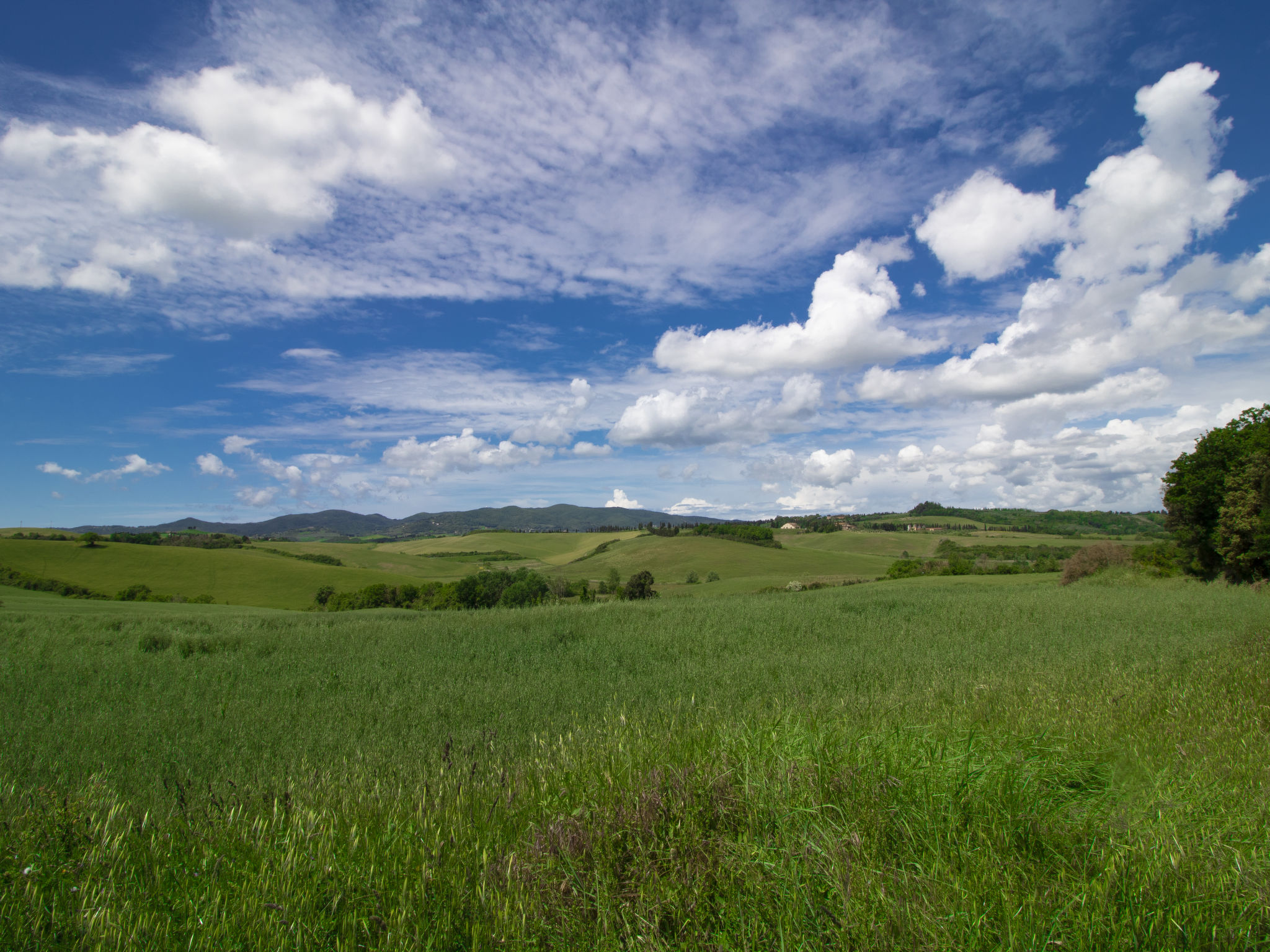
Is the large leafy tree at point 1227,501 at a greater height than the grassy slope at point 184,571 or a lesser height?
greater

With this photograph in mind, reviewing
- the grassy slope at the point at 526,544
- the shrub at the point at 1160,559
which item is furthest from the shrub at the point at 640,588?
the grassy slope at the point at 526,544

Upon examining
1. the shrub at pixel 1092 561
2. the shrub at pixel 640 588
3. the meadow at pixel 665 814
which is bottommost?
the shrub at pixel 640 588

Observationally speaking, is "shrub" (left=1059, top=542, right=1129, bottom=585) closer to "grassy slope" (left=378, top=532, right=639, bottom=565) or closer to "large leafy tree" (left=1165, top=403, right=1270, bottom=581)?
"large leafy tree" (left=1165, top=403, right=1270, bottom=581)

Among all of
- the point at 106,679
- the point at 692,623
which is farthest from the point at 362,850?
the point at 692,623

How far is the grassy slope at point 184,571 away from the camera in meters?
61.5

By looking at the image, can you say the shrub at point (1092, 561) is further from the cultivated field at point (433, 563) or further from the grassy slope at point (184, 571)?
the grassy slope at point (184, 571)

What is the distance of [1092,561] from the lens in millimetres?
39094

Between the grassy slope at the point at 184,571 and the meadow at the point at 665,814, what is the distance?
63.0 m

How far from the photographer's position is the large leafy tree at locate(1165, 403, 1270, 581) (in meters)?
26.6

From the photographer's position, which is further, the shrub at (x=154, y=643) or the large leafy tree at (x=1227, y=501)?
the large leafy tree at (x=1227, y=501)

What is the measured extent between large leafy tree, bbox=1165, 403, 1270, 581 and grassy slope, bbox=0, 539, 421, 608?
72930 mm

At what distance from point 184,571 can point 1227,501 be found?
92753 mm

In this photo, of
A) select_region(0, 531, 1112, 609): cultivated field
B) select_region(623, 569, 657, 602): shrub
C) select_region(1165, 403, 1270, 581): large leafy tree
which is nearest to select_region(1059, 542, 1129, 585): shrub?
select_region(1165, 403, 1270, 581): large leafy tree

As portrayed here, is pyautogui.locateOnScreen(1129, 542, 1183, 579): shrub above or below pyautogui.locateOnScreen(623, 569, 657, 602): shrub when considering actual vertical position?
above
